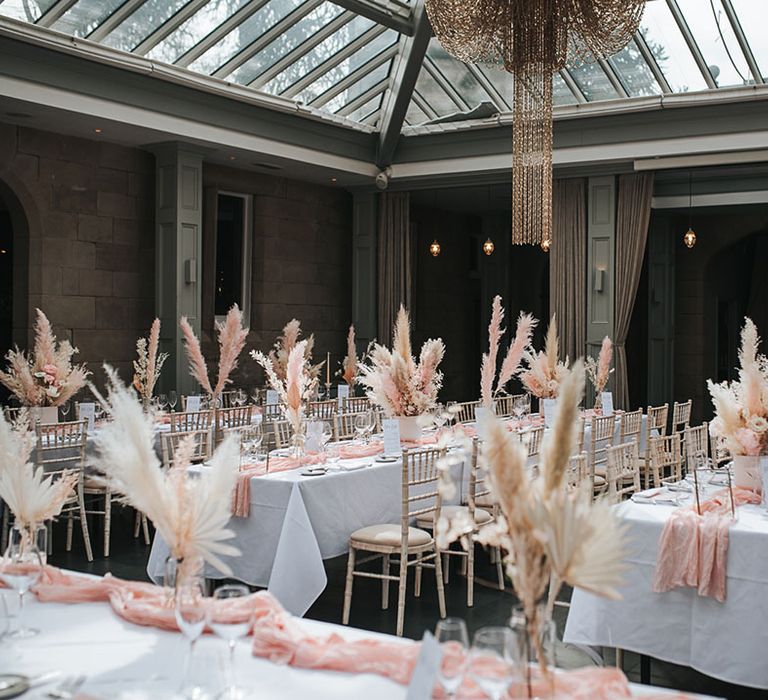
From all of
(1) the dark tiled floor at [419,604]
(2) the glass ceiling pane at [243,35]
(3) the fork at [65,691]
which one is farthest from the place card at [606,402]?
(3) the fork at [65,691]

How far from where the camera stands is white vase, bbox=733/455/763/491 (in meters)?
4.71

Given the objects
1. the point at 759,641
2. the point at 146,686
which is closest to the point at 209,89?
the point at 759,641

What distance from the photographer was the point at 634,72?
35.2 ft

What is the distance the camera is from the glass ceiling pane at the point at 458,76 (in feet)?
36.6

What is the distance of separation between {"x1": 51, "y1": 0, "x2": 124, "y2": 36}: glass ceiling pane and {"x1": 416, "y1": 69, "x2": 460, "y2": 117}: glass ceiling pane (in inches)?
158

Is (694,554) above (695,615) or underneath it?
above

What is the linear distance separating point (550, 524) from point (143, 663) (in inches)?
41.6

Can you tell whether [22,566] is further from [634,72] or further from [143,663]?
[634,72]

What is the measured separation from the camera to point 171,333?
432 inches

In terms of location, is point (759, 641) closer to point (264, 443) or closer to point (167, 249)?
point (264, 443)

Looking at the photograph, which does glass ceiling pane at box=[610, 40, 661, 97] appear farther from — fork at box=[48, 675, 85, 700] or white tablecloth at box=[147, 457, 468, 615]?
fork at box=[48, 675, 85, 700]

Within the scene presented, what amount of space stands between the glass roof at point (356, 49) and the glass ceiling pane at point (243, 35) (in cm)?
1

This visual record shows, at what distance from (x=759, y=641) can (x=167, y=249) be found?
8505 mm

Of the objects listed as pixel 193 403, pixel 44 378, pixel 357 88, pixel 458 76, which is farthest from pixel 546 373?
pixel 357 88
